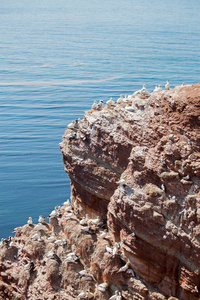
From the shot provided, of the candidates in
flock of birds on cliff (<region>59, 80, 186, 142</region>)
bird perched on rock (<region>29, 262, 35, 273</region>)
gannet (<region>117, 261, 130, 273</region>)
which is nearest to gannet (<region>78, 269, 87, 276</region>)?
gannet (<region>117, 261, 130, 273</region>)

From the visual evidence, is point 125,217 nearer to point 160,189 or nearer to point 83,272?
point 160,189

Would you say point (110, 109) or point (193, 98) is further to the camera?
point (110, 109)

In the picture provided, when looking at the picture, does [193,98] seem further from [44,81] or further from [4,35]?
[4,35]

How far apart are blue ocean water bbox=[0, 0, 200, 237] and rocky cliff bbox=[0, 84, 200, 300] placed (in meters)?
16.9

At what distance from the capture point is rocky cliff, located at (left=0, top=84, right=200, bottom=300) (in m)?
21.1

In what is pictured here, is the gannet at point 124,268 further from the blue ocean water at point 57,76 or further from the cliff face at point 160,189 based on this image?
the blue ocean water at point 57,76

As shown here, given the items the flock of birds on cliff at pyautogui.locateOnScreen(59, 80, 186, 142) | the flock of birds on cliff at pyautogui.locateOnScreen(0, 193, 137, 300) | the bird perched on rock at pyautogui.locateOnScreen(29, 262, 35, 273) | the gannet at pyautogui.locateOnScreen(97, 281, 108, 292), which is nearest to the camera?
the flock of birds on cliff at pyautogui.locateOnScreen(0, 193, 137, 300)

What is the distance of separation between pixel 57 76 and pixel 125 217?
85.9 metres

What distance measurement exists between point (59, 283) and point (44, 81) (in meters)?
81.5

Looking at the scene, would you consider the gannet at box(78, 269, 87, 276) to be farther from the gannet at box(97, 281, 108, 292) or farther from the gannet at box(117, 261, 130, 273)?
the gannet at box(117, 261, 130, 273)

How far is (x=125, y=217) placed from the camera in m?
23.6

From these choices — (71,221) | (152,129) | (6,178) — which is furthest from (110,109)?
(6,178)

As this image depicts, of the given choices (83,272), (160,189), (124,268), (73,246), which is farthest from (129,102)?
(83,272)

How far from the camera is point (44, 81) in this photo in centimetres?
10538
